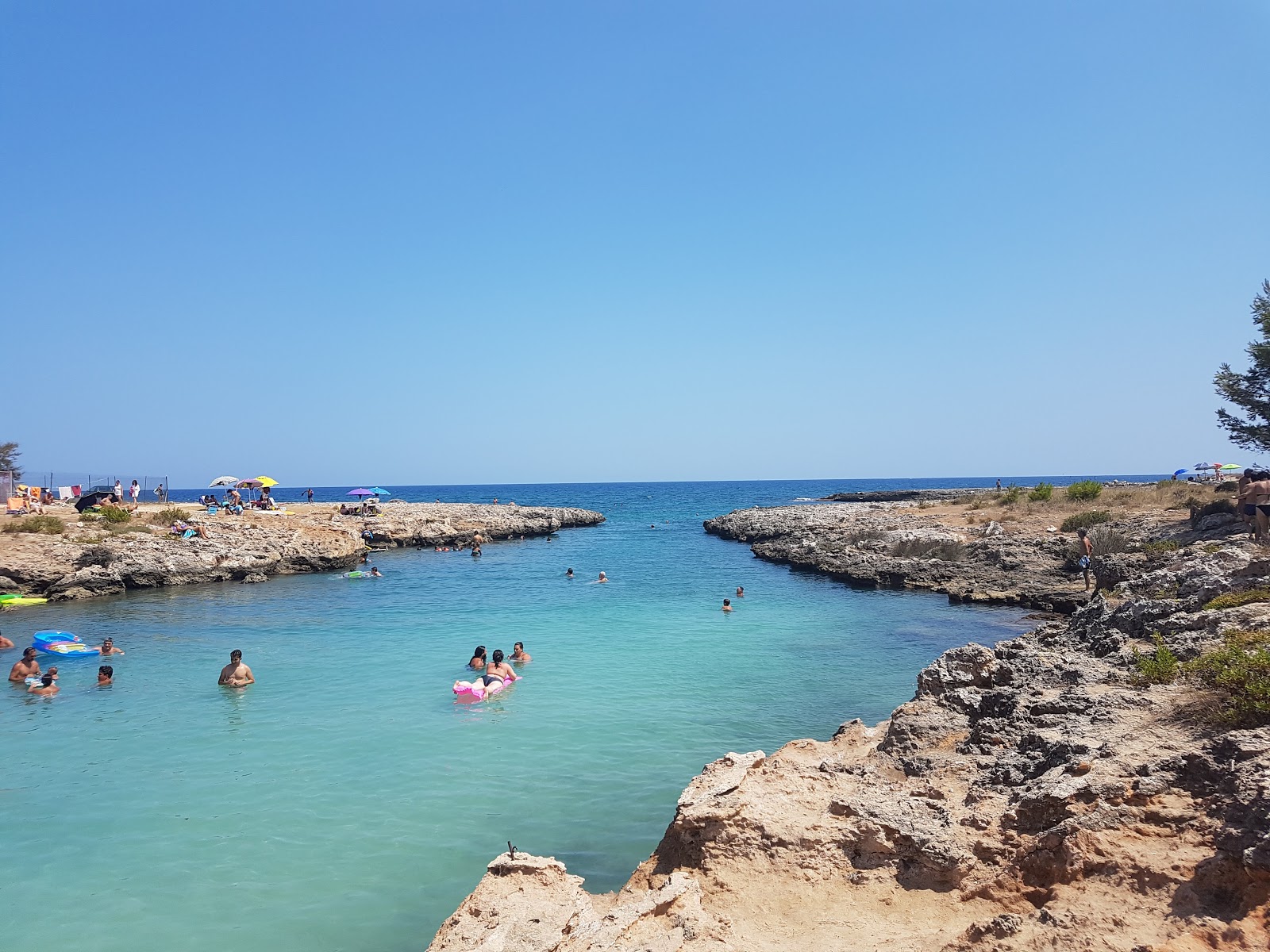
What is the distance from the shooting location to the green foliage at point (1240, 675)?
5102 millimetres

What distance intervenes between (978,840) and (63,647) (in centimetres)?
2031

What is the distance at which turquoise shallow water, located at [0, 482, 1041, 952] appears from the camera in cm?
736

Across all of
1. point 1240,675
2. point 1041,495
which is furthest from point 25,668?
point 1041,495

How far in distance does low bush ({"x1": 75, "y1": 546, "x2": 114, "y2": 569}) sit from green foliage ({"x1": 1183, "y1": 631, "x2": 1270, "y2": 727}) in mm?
31961

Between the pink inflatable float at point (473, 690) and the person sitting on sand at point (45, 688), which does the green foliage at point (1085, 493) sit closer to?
the pink inflatable float at point (473, 690)

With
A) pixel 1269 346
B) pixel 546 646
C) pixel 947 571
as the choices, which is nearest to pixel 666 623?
pixel 546 646

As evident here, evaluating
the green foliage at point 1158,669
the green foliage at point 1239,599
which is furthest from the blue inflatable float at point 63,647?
the green foliage at point 1239,599

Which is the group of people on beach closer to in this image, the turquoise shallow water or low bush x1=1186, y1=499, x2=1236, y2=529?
the turquoise shallow water

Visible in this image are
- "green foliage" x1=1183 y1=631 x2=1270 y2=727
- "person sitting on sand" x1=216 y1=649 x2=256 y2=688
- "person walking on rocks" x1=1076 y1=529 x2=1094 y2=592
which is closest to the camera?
"green foliage" x1=1183 y1=631 x2=1270 y2=727

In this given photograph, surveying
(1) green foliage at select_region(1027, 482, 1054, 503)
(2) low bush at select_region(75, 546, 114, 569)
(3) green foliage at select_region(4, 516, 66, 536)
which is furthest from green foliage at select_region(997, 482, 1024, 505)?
(3) green foliage at select_region(4, 516, 66, 536)

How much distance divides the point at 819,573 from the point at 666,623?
41.7 ft

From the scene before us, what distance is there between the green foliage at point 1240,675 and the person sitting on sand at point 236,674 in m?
15.2

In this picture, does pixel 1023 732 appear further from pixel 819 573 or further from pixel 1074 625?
pixel 819 573

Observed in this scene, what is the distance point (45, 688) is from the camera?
14.6 meters
